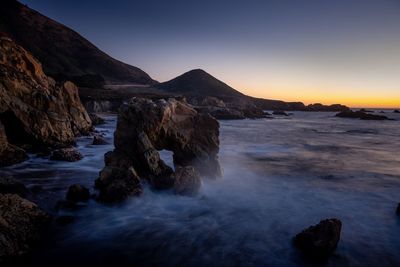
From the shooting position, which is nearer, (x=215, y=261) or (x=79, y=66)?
(x=215, y=261)

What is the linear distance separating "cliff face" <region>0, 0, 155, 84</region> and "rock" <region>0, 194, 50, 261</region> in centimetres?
10311

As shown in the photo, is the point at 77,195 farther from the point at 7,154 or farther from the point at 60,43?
the point at 60,43

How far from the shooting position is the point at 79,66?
111500mm

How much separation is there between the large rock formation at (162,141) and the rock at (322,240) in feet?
12.6

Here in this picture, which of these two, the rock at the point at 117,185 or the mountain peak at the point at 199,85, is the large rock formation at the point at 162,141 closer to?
the rock at the point at 117,185

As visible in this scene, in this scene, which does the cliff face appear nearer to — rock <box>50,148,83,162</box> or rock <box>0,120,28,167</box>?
rock <box>50,148,83,162</box>

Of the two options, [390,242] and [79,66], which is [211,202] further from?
[79,66]

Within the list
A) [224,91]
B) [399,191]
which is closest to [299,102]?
[224,91]

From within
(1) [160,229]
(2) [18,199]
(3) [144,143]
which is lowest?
(1) [160,229]

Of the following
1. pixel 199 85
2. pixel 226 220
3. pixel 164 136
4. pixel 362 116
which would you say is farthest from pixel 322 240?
pixel 199 85

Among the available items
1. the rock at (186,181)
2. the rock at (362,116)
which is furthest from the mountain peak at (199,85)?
the rock at (186,181)

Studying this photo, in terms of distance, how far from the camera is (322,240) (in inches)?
214

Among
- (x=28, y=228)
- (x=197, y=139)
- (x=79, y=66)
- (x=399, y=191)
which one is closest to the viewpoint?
(x=28, y=228)

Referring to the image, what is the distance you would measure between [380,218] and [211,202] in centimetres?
426
